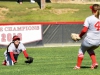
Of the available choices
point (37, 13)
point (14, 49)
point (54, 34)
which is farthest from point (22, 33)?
point (37, 13)

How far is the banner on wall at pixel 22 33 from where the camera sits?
2759cm

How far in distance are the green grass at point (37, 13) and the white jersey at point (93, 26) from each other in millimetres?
27992

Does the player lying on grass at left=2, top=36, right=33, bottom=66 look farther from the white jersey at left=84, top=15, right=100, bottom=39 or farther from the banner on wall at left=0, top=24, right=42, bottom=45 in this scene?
the banner on wall at left=0, top=24, right=42, bottom=45

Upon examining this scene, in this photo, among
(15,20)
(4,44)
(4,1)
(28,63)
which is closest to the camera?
(28,63)

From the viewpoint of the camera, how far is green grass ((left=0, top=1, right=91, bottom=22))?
41062 millimetres

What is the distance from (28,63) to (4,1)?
30.4m

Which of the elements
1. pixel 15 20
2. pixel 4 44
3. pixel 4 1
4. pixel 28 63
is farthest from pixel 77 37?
pixel 4 1

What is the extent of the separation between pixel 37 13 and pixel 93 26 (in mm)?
30041

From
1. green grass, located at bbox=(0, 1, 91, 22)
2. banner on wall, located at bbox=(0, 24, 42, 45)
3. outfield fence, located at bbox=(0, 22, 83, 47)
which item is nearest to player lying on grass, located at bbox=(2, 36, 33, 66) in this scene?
banner on wall, located at bbox=(0, 24, 42, 45)

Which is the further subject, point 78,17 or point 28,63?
point 78,17

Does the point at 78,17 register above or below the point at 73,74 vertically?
below

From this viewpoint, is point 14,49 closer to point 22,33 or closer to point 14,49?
point 14,49

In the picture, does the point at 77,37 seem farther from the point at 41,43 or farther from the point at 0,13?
the point at 0,13

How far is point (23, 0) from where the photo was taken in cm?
4662
